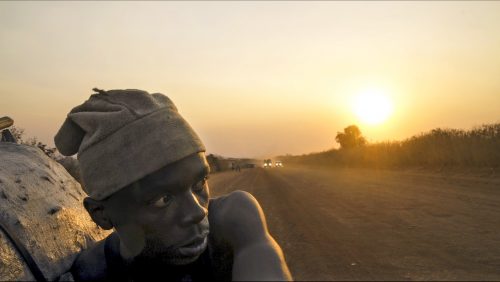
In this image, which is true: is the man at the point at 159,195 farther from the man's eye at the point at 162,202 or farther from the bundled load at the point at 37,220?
the bundled load at the point at 37,220

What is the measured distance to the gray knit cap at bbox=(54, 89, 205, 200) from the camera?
47.0 inches

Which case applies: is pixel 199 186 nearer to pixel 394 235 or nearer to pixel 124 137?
pixel 124 137

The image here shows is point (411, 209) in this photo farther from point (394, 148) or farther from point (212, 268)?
point (394, 148)

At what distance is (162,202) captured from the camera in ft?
3.93

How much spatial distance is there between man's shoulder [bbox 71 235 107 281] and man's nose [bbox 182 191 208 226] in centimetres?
54

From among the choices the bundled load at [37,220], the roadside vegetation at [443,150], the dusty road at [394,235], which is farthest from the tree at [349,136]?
the bundled load at [37,220]

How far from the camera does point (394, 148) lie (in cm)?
2905

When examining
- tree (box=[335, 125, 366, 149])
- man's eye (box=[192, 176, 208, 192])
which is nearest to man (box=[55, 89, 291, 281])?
man's eye (box=[192, 176, 208, 192])

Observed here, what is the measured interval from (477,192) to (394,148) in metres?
19.1

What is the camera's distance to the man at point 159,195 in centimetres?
119

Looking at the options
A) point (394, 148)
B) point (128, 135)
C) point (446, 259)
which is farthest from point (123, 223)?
point (394, 148)

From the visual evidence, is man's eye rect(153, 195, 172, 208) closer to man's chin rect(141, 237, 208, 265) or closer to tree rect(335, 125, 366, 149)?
man's chin rect(141, 237, 208, 265)

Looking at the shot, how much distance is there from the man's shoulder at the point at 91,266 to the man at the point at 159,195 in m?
0.22

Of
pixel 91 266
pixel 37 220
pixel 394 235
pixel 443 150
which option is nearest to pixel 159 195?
pixel 91 266
